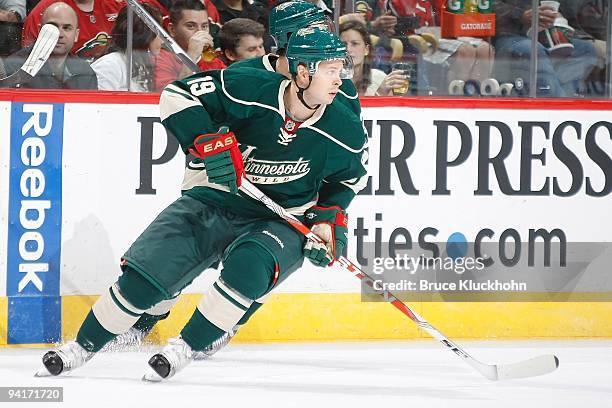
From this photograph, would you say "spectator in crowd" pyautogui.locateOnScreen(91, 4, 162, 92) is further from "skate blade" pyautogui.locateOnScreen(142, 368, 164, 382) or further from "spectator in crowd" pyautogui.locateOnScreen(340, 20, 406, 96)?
"skate blade" pyautogui.locateOnScreen(142, 368, 164, 382)

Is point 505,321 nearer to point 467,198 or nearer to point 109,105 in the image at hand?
point 467,198

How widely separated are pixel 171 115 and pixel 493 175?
4.96 feet

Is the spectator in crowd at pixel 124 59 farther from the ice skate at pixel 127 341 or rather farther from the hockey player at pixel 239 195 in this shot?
the ice skate at pixel 127 341

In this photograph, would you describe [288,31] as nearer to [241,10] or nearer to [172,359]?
[241,10]

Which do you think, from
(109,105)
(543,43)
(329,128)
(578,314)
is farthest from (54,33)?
(578,314)

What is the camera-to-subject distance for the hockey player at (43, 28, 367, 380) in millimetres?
3281

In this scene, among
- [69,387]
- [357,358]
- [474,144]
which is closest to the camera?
[69,387]

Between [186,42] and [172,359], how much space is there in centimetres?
142

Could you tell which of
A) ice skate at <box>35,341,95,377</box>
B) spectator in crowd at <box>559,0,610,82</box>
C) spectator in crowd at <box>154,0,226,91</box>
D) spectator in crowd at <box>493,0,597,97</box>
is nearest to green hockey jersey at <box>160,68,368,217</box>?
ice skate at <box>35,341,95,377</box>

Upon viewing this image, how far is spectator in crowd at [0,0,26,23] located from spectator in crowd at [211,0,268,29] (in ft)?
2.29

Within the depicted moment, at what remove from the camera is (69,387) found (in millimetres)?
3270

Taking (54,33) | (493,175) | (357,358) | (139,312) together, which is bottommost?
(357,358)

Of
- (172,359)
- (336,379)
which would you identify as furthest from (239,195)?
(336,379)

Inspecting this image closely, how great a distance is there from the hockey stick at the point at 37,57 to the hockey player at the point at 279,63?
0.84 metres
